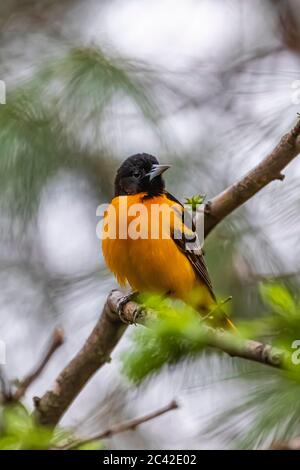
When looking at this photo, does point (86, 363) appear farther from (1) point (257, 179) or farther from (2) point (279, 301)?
(2) point (279, 301)

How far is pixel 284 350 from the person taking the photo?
3.37 feet

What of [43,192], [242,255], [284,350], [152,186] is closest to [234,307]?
[242,255]

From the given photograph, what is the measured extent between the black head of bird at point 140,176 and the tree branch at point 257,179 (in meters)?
0.52

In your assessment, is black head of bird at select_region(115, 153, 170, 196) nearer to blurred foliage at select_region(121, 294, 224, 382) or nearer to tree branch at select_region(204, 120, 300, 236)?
tree branch at select_region(204, 120, 300, 236)

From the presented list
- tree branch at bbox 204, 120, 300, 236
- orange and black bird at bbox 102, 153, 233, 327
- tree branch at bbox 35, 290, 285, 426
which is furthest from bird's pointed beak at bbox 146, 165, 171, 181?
tree branch at bbox 35, 290, 285, 426

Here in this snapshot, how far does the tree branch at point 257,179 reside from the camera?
7.52 feet

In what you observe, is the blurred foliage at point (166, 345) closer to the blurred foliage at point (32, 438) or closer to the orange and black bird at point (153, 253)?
the blurred foliage at point (32, 438)

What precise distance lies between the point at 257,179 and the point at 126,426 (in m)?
1.32

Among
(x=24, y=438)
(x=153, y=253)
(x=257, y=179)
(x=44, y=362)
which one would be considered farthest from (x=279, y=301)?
(x=153, y=253)

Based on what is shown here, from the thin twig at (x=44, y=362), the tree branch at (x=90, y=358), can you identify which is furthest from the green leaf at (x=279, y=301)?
the tree branch at (x=90, y=358)

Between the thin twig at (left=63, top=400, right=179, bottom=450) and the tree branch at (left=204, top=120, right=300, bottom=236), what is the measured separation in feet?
3.75

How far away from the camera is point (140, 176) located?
329 cm

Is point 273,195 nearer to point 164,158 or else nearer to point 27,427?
point 164,158

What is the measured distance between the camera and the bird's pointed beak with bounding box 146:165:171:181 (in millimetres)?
3176
